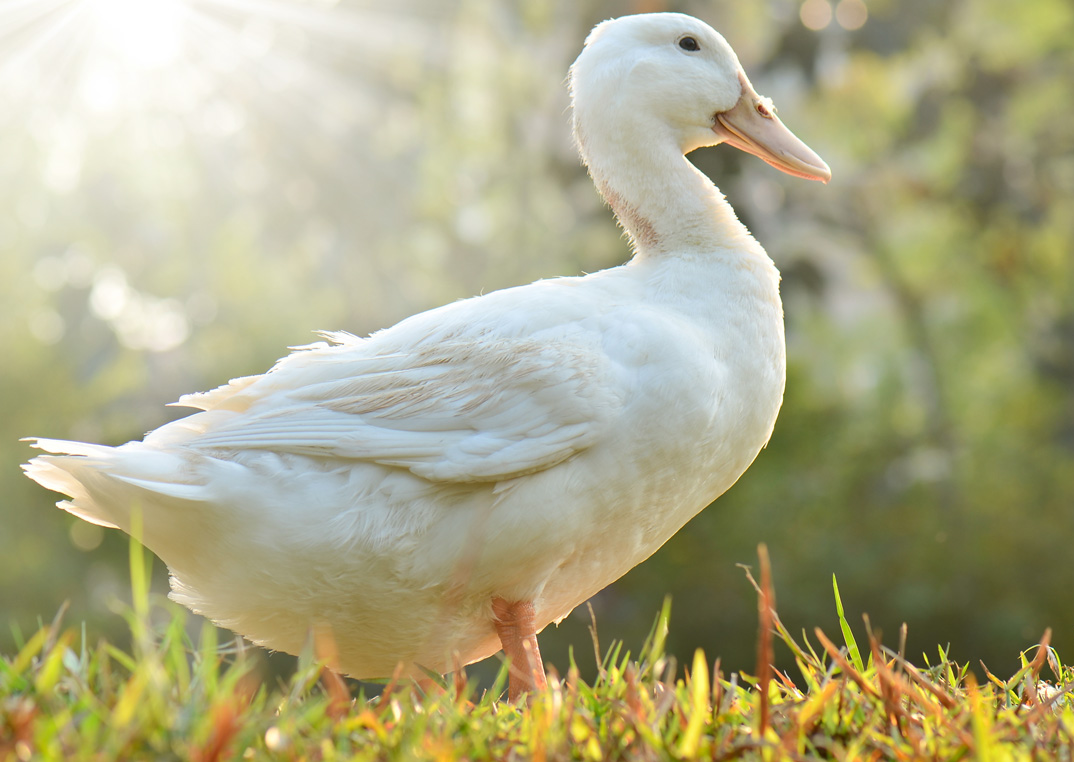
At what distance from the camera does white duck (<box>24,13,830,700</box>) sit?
8.64ft

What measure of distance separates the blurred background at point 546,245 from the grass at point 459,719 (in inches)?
282

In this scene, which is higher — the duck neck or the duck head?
the duck head

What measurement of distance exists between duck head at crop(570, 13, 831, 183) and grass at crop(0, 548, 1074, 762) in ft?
5.94

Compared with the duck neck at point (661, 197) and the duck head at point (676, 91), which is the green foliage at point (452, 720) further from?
the duck head at point (676, 91)

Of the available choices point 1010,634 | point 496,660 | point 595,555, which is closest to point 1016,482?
point 1010,634

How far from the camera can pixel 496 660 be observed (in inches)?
368

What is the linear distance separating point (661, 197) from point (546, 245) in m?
7.79

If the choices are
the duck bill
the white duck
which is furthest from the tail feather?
the duck bill

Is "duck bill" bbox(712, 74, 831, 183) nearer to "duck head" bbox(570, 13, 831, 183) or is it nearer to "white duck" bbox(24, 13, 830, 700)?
"duck head" bbox(570, 13, 831, 183)

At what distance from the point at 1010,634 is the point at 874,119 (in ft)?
21.0

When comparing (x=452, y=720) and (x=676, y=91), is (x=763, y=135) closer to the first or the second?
(x=676, y=91)

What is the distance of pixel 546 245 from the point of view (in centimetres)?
1096

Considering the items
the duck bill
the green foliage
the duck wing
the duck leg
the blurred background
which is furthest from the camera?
the blurred background

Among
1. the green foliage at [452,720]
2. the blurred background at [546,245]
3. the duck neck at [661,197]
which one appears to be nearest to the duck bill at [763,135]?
the duck neck at [661,197]
